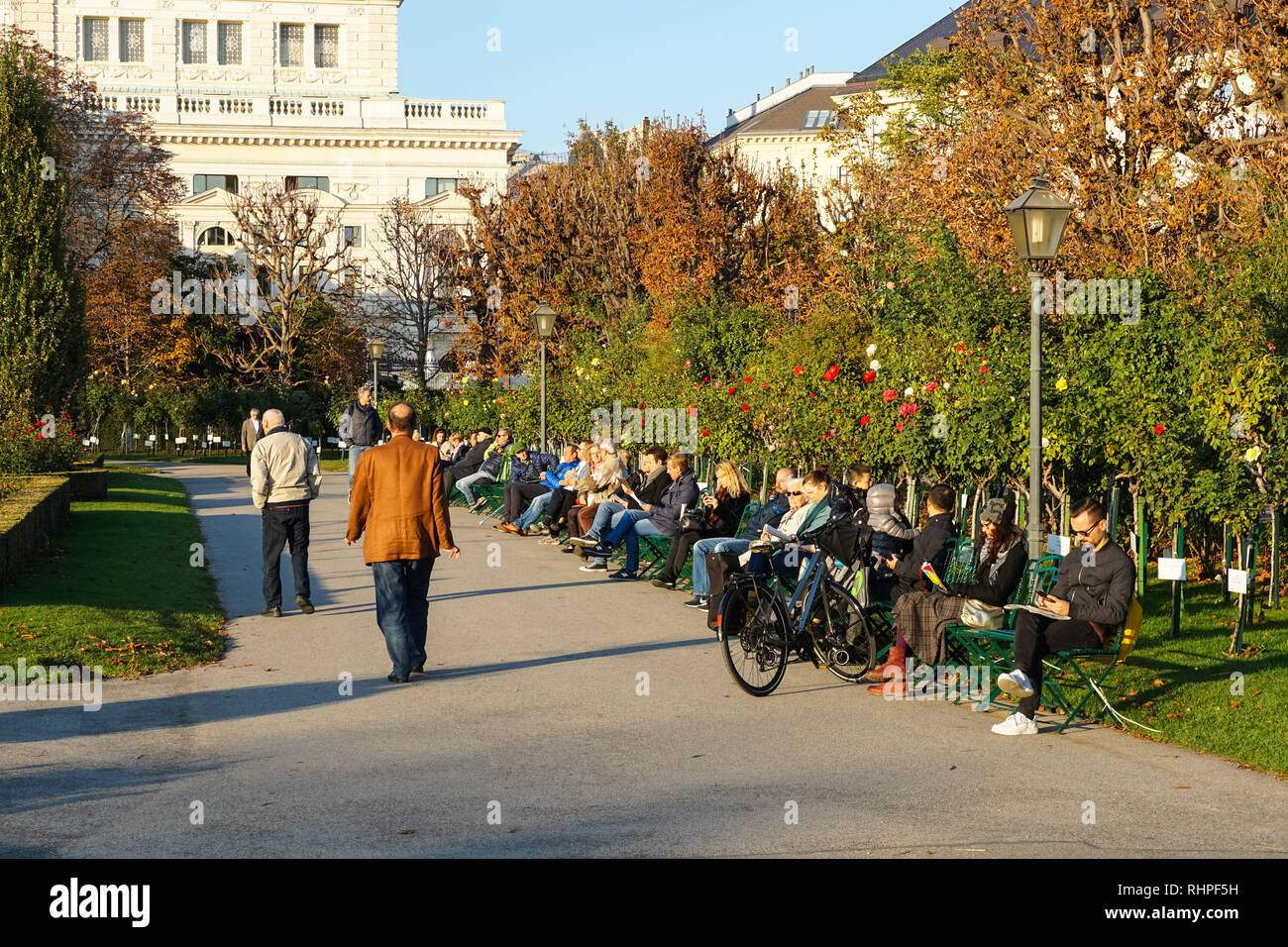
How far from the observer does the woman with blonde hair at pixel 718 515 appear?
14.8m

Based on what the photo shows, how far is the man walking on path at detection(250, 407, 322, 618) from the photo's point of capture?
1345cm

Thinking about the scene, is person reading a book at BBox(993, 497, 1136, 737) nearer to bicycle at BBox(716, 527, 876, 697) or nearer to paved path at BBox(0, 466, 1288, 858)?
paved path at BBox(0, 466, 1288, 858)

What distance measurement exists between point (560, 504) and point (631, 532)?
12.7 feet

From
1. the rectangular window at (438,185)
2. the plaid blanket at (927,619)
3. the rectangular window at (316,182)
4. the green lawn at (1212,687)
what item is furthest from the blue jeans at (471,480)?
the rectangular window at (316,182)

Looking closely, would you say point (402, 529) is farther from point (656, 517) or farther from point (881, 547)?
point (656, 517)

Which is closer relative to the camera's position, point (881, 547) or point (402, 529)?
point (402, 529)

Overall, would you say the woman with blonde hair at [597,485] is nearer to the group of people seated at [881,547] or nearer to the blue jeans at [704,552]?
the group of people seated at [881,547]

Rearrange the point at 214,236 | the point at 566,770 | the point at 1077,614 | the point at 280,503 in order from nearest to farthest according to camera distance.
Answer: the point at 566,770 < the point at 1077,614 < the point at 280,503 < the point at 214,236

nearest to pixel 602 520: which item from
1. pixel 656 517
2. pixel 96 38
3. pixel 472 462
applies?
pixel 656 517

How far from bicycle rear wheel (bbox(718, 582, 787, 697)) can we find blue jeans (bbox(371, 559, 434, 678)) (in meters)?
2.16

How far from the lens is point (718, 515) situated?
1477 cm

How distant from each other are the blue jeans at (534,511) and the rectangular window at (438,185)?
176 feet

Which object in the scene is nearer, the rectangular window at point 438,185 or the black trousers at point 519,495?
the black trousers at point 519,495

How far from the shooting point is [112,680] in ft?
33.9
